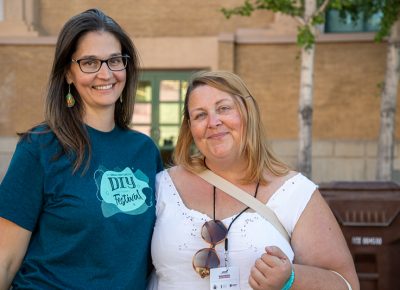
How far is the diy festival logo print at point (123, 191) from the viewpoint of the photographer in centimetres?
229

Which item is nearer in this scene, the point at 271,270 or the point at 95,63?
the point at 271,270

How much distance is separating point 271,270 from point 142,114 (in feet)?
34.7

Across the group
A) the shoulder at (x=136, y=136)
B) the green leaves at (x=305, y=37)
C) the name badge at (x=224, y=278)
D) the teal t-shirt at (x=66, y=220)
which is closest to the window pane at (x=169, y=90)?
the green leaves at (x=305, y=37)

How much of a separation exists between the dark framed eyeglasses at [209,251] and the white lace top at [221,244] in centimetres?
4

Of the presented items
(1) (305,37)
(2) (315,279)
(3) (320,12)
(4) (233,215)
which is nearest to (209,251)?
(4) (233,215)

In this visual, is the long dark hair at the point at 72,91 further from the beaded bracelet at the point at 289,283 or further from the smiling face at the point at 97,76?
the beaded bracelet at the point at 289,283

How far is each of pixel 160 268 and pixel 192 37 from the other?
392 inches

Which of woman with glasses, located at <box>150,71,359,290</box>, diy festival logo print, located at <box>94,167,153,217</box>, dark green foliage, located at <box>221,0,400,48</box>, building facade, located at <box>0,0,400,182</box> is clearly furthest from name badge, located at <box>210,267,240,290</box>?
building facade, located at <box>0,0,400,182</box>

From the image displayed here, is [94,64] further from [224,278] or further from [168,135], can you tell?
[168,135]

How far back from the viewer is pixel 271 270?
6.77ft

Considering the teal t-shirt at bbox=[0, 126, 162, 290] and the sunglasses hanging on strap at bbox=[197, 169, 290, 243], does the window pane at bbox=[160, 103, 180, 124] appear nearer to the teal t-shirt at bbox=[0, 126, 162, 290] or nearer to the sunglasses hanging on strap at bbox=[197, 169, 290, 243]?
the sunglasses hanging on strap at bbox=[197, 169, 290, 243]

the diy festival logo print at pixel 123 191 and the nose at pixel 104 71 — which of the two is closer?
the diy festival logo print at pixel 123 191

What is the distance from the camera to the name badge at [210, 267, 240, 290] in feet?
7.39

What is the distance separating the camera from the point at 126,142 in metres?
2.58
